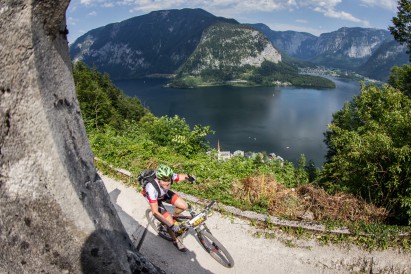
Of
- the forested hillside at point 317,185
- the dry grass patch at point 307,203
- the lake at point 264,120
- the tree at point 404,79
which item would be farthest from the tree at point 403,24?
the lake at point 264,120

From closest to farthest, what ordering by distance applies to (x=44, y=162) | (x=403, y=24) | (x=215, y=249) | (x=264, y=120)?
(x=44, y=162)
(x=215, y=249)
(x=403, y=24)
(x=264, y=120)

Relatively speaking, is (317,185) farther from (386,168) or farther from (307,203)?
(386,168)

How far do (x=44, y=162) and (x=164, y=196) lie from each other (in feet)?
12.5

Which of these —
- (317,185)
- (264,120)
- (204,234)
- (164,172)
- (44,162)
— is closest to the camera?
(44,162)

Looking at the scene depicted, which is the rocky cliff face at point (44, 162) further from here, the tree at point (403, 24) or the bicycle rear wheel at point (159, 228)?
the tree at point (403, 24)

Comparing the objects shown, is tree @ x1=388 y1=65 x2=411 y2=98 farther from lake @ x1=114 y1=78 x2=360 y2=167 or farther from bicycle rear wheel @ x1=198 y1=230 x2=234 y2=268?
lake @ x1=114 y1=78 x2=360 y2=167

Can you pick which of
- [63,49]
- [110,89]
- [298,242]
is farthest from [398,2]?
[110,89]

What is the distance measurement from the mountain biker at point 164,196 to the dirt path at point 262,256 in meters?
0.39

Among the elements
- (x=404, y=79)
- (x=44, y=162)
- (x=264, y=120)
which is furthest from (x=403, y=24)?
(x=264, y=120)

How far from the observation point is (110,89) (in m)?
58.7

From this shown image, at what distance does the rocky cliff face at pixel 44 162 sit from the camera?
8.82ft

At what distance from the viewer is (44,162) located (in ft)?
10.0

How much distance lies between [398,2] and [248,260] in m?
24.0

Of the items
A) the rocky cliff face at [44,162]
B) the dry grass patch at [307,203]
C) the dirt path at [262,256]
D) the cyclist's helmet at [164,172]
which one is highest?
the rocky cliff face at [44,162]
